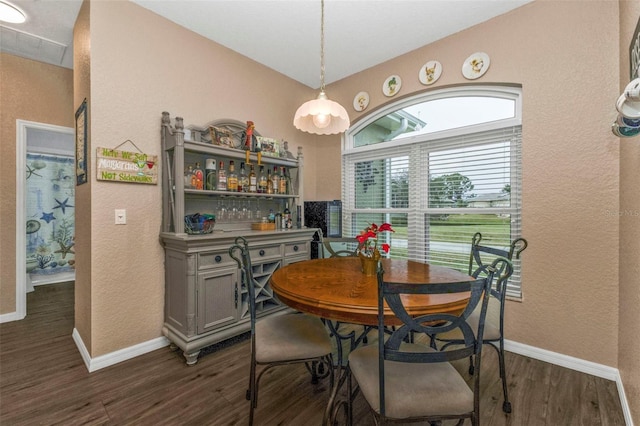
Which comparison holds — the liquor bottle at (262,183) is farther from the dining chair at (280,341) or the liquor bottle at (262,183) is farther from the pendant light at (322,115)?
the dining chair at (280,341)

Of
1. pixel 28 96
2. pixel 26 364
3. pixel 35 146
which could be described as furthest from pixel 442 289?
pixel 35 146

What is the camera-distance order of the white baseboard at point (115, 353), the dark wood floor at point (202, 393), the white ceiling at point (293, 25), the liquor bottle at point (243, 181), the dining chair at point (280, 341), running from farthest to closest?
the liquor bottle at point (243, 181) → the white ceiling at point (293, 25) → the white baseboard at point (115, 353) → the dark wood floor at point (202, 393) → the dining chair at point (280, 341)

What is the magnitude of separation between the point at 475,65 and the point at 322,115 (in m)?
1.64

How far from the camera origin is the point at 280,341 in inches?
60.9

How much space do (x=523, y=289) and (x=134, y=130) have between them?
3536 mm

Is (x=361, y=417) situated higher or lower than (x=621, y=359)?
lower

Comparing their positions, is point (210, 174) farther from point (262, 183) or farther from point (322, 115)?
point (322, 115)

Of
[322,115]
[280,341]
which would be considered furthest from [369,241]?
[322,115]

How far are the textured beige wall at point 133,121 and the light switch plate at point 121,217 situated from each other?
3 centimetres

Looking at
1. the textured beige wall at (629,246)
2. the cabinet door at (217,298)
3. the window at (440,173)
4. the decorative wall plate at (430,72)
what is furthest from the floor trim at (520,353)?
the decorative wall plate at (430,72)

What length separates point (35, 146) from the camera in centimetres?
446

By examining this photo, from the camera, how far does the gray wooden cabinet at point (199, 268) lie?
2158 mm

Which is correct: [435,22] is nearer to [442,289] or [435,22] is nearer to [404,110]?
[404,110]

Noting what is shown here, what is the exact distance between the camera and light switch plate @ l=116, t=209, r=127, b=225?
220 cm
